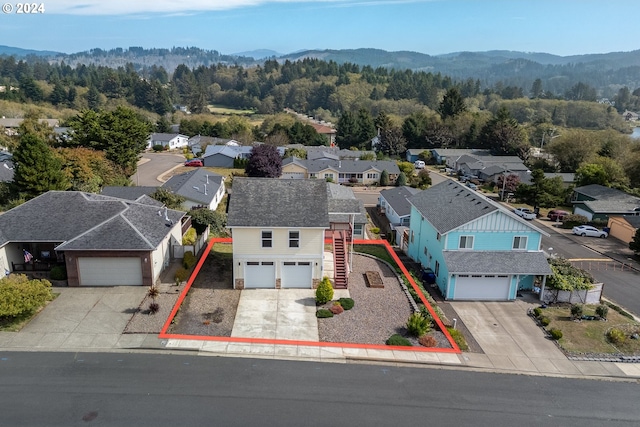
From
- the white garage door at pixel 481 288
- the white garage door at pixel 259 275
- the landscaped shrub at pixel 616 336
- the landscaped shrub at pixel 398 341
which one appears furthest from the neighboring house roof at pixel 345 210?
the landscaped shrub at pixel 616 336

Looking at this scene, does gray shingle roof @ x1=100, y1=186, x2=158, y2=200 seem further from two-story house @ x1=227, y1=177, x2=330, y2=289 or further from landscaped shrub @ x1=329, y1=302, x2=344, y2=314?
landscaped shrub @ x1=329, y1=302, x2=344, y2=314

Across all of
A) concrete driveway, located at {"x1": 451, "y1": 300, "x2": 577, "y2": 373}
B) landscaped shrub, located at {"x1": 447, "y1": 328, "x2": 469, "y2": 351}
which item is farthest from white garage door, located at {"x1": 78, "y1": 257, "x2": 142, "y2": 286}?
concrete driveway, located at {"x1": 451, "y1": 300, "x2": 577, "y2": 373}

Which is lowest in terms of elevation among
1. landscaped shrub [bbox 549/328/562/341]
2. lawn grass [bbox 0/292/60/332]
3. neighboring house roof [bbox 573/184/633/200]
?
landscaped shrub [bbox 549/328/562/341]

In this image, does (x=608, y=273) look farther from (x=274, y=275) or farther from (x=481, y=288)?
(x=274, y=275)

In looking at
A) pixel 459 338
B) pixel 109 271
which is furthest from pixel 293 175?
pixel 459 338

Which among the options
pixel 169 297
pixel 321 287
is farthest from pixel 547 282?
pixel 169 297

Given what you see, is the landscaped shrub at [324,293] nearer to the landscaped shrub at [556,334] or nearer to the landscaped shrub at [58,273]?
the landscaped shrub at [556,334]

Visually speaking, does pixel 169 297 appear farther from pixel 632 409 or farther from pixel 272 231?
pixel 632 409

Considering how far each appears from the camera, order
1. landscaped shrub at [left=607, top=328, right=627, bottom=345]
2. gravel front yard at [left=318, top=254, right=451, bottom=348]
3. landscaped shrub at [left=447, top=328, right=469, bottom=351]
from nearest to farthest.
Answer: landscaped shrub at [left=447, top=328, right=469, bottom=351]
gravel front yard at [left=318, top=254, right=451, bottom=348]
landscaped shrub at [left=607, top=328, right=627, bottom=345]
